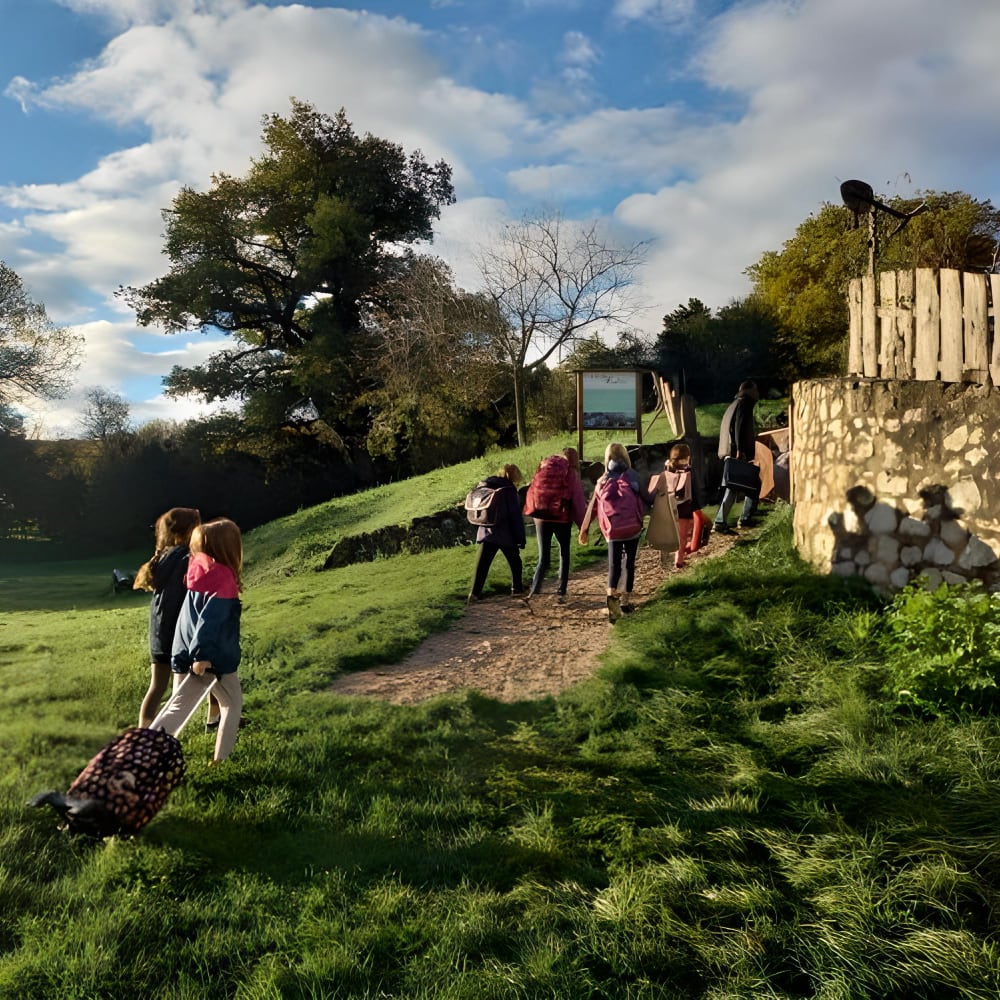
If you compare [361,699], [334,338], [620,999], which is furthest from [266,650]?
[334,338]

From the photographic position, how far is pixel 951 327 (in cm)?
662

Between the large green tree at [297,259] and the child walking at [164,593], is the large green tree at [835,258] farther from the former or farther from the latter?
the child walking at [164,593]

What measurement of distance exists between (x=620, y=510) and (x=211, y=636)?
4.60 meters

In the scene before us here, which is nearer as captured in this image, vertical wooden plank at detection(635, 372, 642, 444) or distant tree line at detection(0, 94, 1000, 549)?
vertical wooden plank at detection(635, 372, 642, 444)

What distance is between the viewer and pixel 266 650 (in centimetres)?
770

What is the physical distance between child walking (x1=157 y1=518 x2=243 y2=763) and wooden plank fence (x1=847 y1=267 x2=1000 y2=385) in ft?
19.1

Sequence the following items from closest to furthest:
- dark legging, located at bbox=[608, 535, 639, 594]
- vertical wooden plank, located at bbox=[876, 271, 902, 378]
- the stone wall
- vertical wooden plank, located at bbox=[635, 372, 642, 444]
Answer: the stone wall
vertical wooden plank, located at bbox=[876, 271, 902, 378]
dark legging, located at bbox=[608, 535, 639, 594]
vertical wooden plank, located at bbox=[635, 372, 642, 444]

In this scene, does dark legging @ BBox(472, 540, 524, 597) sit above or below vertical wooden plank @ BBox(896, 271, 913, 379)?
Answer: below

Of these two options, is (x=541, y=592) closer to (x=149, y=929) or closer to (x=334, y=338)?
(x=149, y=929)

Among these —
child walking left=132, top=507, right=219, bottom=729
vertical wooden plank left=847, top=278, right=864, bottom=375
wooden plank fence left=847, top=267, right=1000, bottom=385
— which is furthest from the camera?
vertical wooden plank left=847, top=278, right=864, bottom=375

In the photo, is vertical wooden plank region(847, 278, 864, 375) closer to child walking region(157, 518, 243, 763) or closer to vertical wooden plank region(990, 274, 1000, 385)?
vertical wooden plank region(990, 274, 1000, 385)

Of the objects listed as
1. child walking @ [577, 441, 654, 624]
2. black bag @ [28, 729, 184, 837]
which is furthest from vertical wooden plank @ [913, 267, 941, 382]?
black bag @ [28, 729, 184, 837]

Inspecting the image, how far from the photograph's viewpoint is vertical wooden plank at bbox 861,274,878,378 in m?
7.41

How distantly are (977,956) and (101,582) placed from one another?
2072 cm
